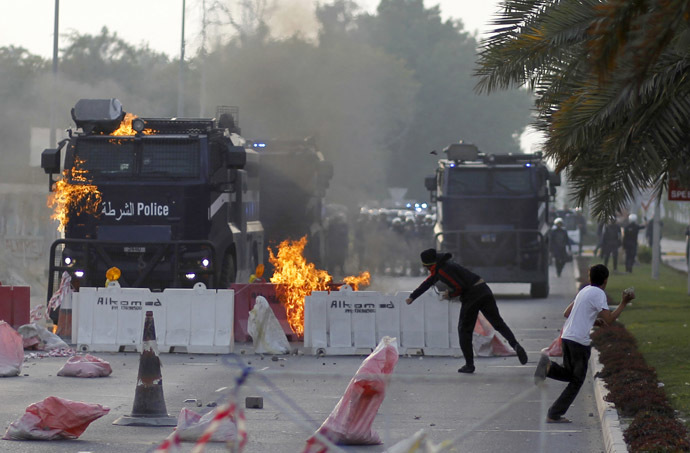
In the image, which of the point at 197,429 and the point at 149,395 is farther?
the point at 149,395

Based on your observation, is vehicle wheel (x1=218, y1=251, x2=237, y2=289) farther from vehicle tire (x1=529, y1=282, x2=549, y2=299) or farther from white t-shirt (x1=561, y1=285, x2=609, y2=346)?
vehicle tire (x1=529, y1=282, x2=549, y2=299)

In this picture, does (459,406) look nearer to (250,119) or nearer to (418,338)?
(418,338)

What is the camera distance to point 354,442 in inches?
390

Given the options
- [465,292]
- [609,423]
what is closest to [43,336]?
[465,292]

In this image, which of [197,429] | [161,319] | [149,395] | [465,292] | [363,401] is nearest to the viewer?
[363,401]

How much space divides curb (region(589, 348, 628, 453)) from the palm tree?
263 centimetres

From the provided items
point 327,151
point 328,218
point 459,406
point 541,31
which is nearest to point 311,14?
point 327,151

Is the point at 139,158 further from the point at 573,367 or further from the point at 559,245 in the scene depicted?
the point at 559,245

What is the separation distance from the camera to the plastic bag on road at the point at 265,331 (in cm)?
1753

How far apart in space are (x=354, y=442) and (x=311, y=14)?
37672 millimetres

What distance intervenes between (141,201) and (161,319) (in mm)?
3116

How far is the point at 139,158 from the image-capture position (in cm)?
2055

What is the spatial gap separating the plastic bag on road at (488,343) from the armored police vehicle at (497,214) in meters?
11.6

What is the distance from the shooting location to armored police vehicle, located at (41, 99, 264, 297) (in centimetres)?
2030
